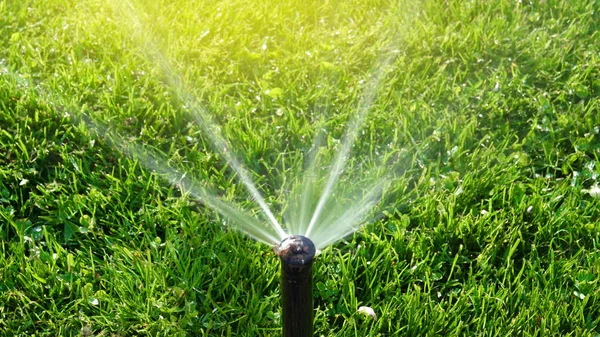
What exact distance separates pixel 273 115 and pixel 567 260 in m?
1.36

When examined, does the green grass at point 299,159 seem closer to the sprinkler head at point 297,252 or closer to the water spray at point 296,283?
the water spray at point 296,283

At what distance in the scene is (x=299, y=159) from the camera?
3350 mm

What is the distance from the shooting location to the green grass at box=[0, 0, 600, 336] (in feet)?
9.06

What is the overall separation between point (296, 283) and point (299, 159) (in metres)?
1.38

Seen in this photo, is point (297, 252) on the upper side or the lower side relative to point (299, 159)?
upper

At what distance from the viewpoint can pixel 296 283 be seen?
6.59 feet

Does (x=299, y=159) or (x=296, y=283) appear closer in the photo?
(x=296, y=283)

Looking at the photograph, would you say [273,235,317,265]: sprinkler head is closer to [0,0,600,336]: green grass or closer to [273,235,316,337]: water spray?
[273,235,316,337]: water spray

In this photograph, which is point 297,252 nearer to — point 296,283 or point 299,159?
point 296,283

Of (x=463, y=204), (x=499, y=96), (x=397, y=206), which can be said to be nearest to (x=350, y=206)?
(x=397, y=206)

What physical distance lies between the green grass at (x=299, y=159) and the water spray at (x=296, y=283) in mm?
564

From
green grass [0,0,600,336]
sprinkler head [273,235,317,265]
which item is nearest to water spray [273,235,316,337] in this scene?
sprinkler head [273,235,317,265]

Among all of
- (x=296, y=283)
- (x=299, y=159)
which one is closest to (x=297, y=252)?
(x=296, y=283)

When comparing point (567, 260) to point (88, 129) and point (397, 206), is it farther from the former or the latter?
point (88, 129)
